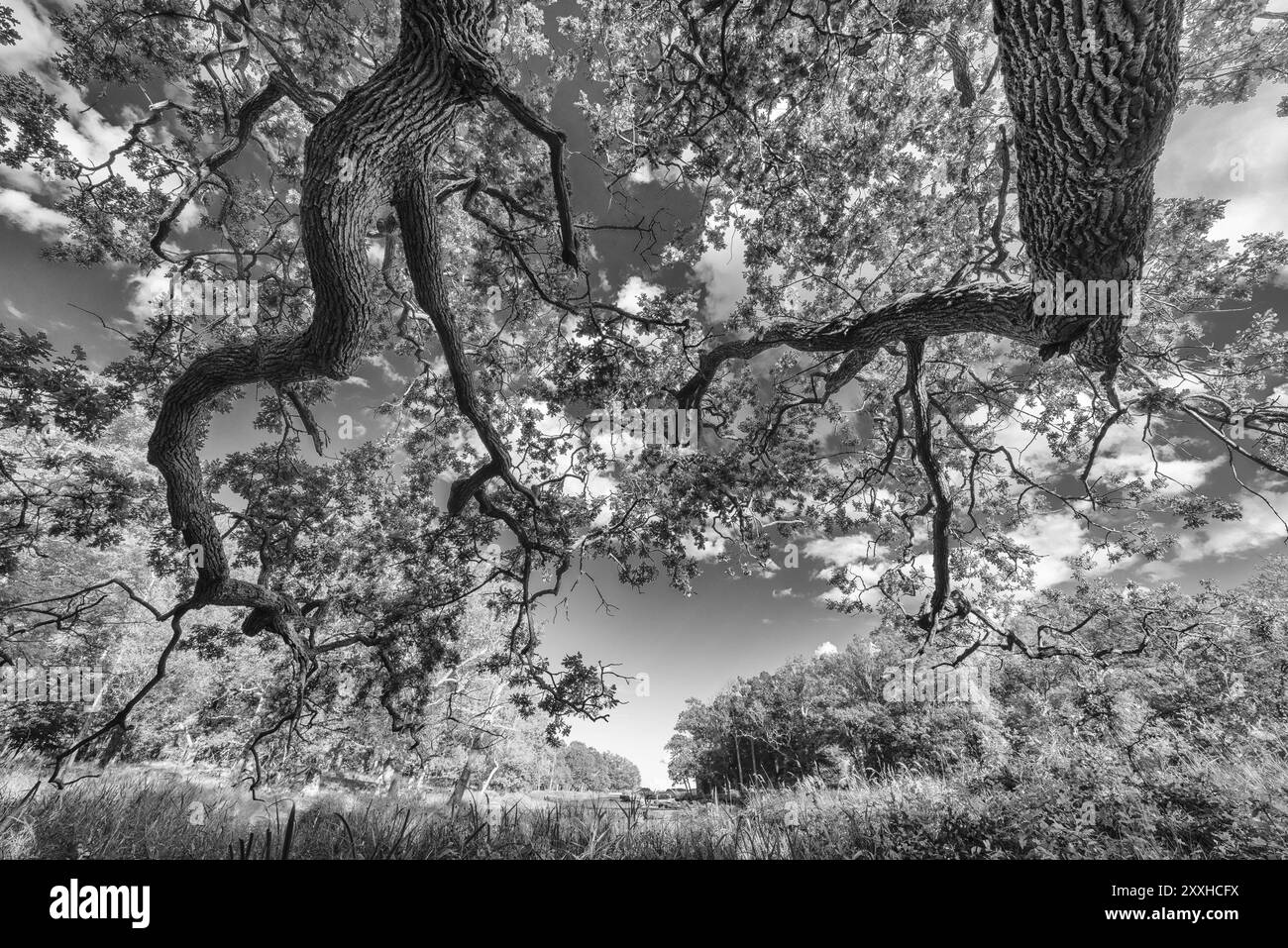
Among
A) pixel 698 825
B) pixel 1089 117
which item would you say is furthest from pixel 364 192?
pixel 698 825

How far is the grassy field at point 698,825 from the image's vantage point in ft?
9.59

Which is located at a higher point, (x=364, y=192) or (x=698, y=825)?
(x=364, y=192)

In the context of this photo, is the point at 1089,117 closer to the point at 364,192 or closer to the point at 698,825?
the point at 364,192

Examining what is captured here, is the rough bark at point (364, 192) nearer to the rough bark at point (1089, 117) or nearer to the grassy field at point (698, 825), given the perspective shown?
the rough bark at point (1089, 117)

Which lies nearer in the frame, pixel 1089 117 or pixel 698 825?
pixel 1089 117

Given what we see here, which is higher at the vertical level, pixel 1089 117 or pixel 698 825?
pixel 1089 117

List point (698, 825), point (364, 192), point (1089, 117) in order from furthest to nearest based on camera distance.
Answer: point (698, 825) → point (364, 192) → point (1089, 117)

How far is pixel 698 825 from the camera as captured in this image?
3.96 m

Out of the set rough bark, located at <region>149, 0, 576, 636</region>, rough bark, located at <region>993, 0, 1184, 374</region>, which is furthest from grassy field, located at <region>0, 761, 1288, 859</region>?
rough bark, located at <region>993, 0, 1184, 374</region>

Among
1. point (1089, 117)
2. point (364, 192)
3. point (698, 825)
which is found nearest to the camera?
point (1089, 117)

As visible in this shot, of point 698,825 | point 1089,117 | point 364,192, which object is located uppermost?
point 364,192

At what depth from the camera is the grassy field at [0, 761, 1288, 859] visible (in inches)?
115
